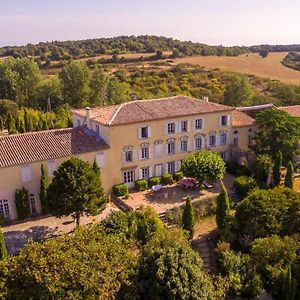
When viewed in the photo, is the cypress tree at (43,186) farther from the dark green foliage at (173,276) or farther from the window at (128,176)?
the dark green foliage at (173,276)

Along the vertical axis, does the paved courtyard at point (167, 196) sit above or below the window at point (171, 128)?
below

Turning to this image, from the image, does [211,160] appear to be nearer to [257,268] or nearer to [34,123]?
[257,268]

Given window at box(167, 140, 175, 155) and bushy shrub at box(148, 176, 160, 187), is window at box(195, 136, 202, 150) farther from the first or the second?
bushy shrub at box(148, 176, 160, 187)

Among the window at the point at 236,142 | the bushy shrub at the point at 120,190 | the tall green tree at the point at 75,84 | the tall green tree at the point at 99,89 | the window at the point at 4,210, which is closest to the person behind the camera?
the window at the point at 4,210

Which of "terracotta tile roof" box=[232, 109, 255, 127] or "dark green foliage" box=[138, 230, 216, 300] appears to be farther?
"terracotta tile roof" box=[232, 109, 255, 127]

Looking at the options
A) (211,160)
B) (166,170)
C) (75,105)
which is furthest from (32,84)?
(211,160)

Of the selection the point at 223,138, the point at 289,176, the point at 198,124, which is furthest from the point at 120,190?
the point at 289,176

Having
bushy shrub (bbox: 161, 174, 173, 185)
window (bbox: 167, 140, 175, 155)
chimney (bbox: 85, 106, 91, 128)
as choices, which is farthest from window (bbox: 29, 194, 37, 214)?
window (bbox: 167, 140, 175, 155)

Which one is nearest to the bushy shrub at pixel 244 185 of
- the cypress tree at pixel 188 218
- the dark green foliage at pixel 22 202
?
the cypress tree at pixel 188 218
